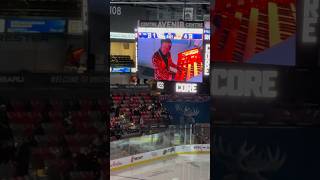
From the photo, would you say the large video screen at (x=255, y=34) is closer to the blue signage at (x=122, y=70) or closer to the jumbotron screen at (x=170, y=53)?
the jumbotron screen at (x=170, y=53)

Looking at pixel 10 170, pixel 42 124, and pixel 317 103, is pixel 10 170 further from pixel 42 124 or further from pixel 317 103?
pixel 317 103

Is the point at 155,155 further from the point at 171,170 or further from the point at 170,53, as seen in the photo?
the point at 170,53

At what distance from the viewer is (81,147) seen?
317 centimetres

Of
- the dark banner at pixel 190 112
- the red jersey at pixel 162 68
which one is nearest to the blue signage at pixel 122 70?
the dark banner at pixel 190 112

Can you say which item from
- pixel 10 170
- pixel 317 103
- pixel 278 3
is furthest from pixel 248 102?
pixel 10 170

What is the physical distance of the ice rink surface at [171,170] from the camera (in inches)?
433

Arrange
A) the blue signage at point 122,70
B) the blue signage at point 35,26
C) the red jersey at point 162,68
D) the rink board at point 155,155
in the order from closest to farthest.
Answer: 1. the blue signage at point 35,26
2. the rink board at point 155,155
3. the red jersey at point 162,68
4. the blue signage at point 122,70

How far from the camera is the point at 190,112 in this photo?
16.4 meters

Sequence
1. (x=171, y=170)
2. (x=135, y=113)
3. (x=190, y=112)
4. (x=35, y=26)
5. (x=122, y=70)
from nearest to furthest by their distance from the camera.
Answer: (x=35, y=26)
(x=171, y=170)
(x=190, y=112)
(x=135, y=113)
(x=122, y=70)

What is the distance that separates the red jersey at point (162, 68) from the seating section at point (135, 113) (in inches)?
70.4

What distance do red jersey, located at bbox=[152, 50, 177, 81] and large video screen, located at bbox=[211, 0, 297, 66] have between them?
9375 millimetres

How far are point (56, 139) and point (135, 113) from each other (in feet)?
48.6

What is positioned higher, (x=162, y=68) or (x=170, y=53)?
(x=170, y=53)

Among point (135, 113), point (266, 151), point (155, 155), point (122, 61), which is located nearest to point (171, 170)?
point (155, 155)
